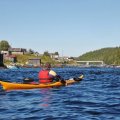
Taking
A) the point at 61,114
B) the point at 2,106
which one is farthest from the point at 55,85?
the point at 61,114

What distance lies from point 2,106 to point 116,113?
735cm

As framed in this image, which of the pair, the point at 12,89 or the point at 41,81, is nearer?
the point at 12,89

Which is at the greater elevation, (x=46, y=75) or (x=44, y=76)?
(x=46, y=75)

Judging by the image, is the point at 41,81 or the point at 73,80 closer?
the point at 41,81

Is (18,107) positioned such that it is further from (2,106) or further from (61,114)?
(61,114)

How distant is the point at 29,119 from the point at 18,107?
4085 millimetres

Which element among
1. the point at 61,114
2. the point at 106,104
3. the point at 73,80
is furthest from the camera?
the point at 73,80

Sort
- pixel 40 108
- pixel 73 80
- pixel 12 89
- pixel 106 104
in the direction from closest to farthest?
pixel 40 108 < pixel 106 104 < pixel 12 89 < pixel 73 80

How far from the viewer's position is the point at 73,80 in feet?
153

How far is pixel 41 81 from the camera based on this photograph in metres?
37.3

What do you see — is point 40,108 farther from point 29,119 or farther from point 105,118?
point 105,118

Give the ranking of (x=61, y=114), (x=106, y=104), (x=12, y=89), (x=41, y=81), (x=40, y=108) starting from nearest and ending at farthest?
(x=61, y=114) → (x=40, y=108) → (x=106, y=104) → (x=12, y=89) → (x=41, y=81)

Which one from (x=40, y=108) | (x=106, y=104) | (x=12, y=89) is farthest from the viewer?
(x=12, y=89)

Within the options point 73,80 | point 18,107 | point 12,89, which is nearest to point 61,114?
point 18,107
